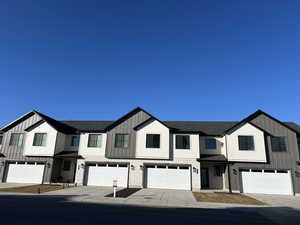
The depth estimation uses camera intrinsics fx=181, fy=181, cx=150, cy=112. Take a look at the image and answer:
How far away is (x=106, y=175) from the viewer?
64.4 feet

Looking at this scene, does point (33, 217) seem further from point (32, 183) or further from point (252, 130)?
point (252, 130)

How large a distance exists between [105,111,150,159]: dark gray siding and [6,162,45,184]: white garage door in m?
8.02

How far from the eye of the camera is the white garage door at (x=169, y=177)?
18.7 metres

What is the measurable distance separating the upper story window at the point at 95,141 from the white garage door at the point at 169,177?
20.6ft

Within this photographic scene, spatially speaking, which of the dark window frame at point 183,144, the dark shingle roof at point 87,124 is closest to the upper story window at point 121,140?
the dark shingle roof at point 87,124

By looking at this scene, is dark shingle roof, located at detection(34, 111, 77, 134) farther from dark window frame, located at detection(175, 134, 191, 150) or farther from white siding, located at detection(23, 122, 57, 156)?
dark window frame, located at detection(175, 134, 191, 150)

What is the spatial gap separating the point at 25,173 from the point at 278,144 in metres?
27.9

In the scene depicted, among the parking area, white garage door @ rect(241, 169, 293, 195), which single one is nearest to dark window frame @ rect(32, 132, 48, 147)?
white garage door @ rect(241, 169, 293, 195)

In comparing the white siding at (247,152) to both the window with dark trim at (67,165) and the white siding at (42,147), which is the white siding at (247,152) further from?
the white siding at (42,147)

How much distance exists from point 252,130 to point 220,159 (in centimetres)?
Result: 476

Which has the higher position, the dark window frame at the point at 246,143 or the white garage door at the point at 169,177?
the dark window frame at the point at 246,143

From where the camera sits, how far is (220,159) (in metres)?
18.9

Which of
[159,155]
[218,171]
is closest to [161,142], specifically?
[159,155]

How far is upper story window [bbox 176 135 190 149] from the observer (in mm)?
19672
